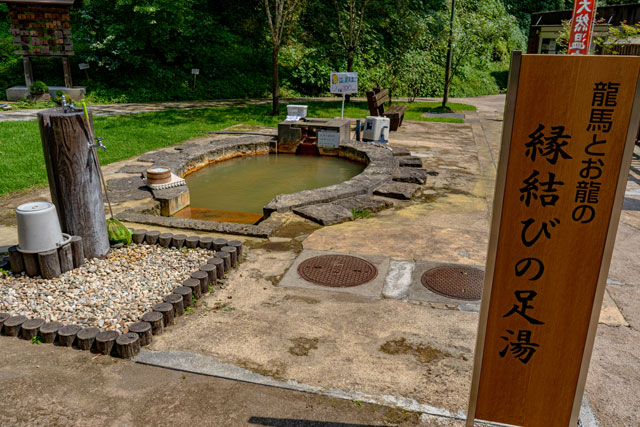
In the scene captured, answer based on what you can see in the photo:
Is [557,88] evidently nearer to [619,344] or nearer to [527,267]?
[527,267]

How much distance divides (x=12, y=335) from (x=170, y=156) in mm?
6419

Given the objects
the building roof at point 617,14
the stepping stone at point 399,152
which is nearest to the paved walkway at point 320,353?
the stepping stone at point 399,152

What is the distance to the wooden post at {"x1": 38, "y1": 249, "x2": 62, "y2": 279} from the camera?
460 centimetres

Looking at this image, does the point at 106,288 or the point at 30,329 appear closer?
the point at 30,329

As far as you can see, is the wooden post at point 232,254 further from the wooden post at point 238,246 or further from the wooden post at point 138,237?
the wooden post at point 138,237

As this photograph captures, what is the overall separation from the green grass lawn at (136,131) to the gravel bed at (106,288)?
389 cm

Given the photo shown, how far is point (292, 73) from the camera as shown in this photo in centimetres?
2284

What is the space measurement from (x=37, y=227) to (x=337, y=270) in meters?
2.98

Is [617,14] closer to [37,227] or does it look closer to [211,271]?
[211,271]

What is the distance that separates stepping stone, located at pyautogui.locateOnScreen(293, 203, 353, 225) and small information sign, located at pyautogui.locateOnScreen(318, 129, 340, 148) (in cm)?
432


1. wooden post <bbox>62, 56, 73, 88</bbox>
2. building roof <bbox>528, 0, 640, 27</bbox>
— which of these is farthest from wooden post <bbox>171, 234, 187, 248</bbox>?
building roof <bbox>528, 0, 640, 27</bbox>

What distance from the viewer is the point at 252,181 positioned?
9477 mm

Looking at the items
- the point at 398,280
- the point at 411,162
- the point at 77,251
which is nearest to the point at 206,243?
the point at 77,251

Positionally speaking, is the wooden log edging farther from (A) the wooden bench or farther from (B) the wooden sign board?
(A) the wooden bench
